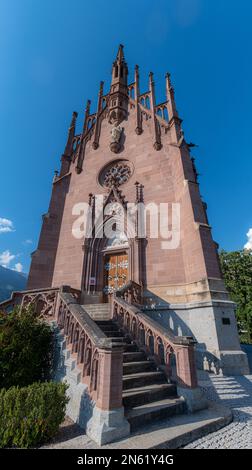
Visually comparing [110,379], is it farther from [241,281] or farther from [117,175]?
[241,281]

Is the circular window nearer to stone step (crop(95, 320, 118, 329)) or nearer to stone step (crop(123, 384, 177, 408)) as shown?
stone step (crop(95, 320, 118, 329))

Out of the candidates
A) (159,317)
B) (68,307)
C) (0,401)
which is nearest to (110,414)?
(0,401)

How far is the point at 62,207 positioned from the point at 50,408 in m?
13.1

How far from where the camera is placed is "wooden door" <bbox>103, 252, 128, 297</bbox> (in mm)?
12219

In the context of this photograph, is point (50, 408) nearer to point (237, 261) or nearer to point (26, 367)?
point (26, 367)

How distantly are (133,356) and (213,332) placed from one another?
3735mm

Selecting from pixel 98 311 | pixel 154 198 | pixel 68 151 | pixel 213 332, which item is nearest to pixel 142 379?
pixel 213 332

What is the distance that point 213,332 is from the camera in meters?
8.08

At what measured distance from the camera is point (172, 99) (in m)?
14.5

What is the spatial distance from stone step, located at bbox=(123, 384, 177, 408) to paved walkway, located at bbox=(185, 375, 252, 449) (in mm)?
1253

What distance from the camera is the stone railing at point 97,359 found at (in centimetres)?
372

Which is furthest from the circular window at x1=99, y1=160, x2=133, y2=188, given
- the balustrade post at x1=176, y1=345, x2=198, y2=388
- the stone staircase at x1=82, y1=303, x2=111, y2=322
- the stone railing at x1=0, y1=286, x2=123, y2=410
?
the balustrade post at x1=176, y1=345, x2=198, y2=388

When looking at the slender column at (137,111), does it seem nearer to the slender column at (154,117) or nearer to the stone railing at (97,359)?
the slender column at (154,117)

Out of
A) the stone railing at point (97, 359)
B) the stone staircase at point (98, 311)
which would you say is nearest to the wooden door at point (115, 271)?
the stone staircase at point (98, 311)
